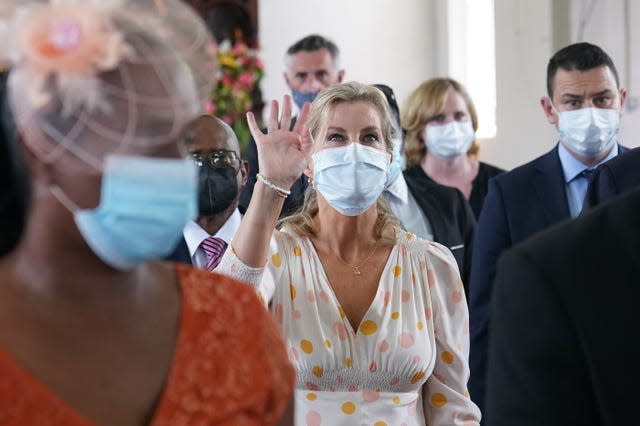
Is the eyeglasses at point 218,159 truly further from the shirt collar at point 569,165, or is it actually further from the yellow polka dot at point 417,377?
the shirt collar at point 569,165

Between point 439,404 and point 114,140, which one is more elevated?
point 114,140

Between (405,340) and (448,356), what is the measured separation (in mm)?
159

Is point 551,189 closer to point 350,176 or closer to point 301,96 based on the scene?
point 350,176

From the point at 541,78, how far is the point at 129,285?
560 cm

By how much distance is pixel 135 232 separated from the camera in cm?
171

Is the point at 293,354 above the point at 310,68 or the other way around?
the other way around

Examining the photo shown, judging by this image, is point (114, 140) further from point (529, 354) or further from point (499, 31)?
point (499, 31)

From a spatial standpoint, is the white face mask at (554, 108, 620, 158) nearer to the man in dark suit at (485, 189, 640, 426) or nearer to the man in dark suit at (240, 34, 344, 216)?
the man in dark suit at (240, 34, 344, 216)

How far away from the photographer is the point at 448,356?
317 centimetres

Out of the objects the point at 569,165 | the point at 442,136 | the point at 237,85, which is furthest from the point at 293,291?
the point at 237,85

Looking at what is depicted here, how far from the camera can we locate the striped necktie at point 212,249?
3.58 m

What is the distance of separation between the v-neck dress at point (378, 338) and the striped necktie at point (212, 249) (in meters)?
0.36

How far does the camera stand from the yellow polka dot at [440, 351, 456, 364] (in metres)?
3.17

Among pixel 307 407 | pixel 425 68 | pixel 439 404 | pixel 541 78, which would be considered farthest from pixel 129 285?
pixel 425 68
